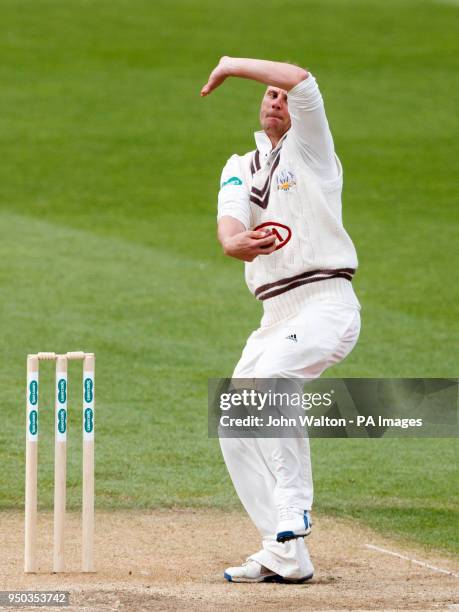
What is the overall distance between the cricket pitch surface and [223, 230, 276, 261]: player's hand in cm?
160

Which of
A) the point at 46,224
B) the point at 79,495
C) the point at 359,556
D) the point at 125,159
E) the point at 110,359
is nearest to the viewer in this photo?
the point at 359,556

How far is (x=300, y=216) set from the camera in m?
6.31

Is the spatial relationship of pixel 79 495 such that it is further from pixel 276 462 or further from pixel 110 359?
pixel 110 359

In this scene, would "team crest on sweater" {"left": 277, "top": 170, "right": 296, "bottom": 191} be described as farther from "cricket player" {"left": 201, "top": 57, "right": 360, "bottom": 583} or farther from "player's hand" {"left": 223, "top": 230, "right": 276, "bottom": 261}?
"player's hand" {"left": 223, "top": 230, "right": 276, "bottom": 261}

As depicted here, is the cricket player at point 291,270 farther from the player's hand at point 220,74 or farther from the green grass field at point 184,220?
the green grass field at point 184,220

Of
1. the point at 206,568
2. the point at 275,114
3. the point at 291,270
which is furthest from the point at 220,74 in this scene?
the point at 206,568

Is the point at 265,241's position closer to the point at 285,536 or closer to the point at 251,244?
the point at 251,244

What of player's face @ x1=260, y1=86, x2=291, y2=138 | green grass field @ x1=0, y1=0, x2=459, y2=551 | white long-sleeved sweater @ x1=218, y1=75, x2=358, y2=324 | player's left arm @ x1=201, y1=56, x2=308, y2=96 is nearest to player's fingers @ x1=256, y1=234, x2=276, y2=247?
white long-sleeved sweater @ x1=218, y1=75, x2=358, y2=324

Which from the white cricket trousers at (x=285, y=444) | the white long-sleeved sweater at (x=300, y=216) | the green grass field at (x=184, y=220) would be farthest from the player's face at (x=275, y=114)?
the green grass field at (x=184, y=220)

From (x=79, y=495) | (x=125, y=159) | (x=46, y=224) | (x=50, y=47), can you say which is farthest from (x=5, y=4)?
(x=79, y=495)

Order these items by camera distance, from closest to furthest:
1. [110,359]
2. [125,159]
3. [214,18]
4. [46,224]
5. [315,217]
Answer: [315,217] → [110,359] → [46,224] → [125,159] → [214,18]

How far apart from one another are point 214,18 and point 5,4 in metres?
5.44

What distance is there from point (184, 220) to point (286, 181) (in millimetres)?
12679

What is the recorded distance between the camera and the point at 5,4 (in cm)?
3397
